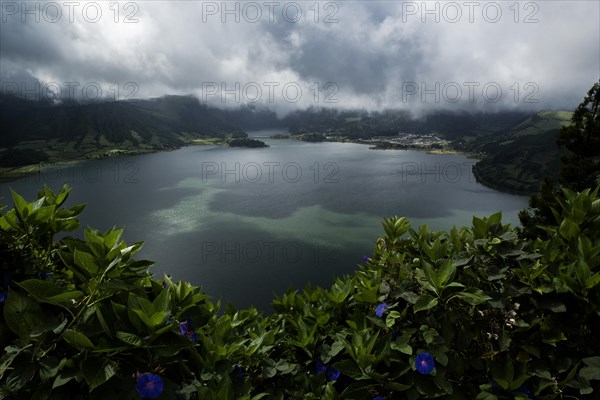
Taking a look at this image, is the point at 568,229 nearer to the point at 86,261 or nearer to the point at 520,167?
the point at 86,261

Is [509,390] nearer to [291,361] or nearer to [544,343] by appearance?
[544,343]

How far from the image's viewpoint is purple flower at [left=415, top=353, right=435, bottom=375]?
227 cm

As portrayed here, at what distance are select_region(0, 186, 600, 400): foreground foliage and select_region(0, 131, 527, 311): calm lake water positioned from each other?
111ft

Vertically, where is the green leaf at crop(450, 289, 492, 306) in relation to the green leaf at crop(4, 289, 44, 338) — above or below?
below

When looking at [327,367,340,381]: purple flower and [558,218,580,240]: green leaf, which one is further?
[558,218,580,240]: green leaf

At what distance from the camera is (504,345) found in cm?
242
